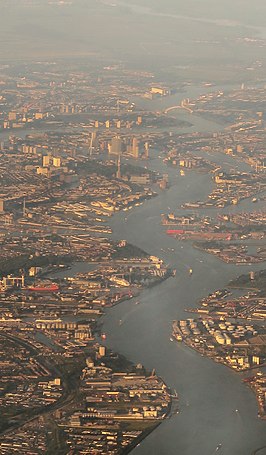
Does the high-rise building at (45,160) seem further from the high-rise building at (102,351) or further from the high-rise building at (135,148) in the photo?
the high-rise building at (102,351)

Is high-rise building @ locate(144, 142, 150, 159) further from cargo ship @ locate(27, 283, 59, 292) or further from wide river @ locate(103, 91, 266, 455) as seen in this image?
cargo ship @ locate(27, 283, 59, 292)

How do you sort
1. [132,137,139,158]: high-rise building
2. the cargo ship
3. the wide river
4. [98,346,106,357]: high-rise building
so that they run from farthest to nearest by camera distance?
[132,137,139,158]: high-rise building → the cargo ship → [98,346,106,357]: high-rise building → the wide river

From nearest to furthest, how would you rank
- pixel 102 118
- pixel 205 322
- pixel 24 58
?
1. pixel 205 322
2. pixel 102 118
3. pixel 24 58

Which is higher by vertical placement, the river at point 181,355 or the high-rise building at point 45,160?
the river at point 181,355

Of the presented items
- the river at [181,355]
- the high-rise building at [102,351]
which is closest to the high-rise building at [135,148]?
the river at [181,355]

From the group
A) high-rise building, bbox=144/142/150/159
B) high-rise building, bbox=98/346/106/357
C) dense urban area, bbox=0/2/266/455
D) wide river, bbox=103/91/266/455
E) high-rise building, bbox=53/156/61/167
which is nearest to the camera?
wide river, bbox=103/91/266/455

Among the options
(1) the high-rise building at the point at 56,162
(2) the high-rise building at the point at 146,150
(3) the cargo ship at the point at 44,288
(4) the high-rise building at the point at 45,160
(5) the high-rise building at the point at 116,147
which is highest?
(3) the cargo ship at the point at 44,288

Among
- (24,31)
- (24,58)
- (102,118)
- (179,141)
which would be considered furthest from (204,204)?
(24,31)

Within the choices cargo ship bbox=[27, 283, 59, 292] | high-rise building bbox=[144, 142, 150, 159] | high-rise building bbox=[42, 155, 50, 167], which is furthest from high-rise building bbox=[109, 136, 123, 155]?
cargo ship bbox=[27, 283, 59, 292]

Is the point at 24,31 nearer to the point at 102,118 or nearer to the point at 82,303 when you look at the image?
the point at 102,118
